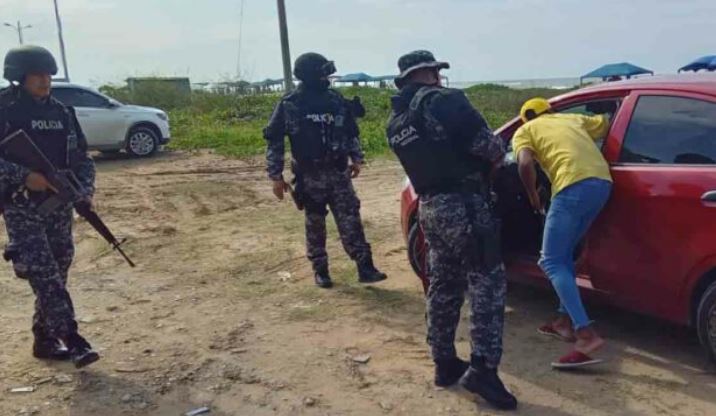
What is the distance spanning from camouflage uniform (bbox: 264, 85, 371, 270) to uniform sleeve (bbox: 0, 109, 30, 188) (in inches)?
79.5

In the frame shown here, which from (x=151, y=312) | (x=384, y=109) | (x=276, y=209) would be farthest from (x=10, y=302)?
(x=384, y=109)

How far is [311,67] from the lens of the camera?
568cm

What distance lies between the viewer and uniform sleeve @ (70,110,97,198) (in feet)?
14.4

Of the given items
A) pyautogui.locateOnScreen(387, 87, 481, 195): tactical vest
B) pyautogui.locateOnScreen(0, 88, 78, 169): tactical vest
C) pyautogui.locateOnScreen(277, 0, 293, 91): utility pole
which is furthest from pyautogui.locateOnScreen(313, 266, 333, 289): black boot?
pyautogui.locateOnScreen(277, 0, 293, 91): utility pole

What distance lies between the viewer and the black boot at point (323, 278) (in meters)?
6.07

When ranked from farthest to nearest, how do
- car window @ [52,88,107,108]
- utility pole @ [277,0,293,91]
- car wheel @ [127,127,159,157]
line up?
utility pole @ [277,0,293,91] → car wheel @ [127,127,159,157] → car window @ [52,88,107,108]

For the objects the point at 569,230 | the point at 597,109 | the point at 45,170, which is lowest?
the point at 569,230

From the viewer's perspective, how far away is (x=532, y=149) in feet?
13.9

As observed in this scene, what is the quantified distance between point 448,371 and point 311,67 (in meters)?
2.61

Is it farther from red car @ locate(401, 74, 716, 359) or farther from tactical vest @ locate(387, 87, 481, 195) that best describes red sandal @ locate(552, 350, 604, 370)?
tactical vest @ locate(387, 87, 481, 195)

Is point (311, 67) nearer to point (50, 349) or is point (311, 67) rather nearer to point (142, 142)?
point (50, 349)

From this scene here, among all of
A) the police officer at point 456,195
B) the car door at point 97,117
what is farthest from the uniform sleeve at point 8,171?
the car door at point 97,117

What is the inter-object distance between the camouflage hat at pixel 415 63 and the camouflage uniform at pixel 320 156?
6.12 ft

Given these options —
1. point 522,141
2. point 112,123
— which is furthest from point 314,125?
point 112,123
